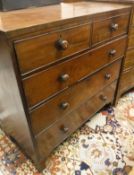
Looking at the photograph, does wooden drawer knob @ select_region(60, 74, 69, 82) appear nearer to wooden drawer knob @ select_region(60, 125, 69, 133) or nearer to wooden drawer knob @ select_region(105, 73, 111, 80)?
wooden drawer knob @ select_region(60, 125, 69, 133)

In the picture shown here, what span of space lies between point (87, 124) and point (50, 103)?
27.6 inches

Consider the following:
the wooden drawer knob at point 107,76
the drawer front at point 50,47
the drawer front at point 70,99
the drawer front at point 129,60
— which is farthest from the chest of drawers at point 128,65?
the drawer front at point 50,47

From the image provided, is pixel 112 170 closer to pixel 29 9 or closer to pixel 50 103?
pixel 50 103

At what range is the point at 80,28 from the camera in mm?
878

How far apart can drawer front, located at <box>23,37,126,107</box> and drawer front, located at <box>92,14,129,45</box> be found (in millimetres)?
65

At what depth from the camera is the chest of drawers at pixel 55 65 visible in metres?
0.70

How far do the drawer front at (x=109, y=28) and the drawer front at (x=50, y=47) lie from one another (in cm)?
8

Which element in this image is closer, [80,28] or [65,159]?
[80,28]

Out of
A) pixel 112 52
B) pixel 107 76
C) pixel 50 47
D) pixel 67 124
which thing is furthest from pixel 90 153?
pixel 50 47

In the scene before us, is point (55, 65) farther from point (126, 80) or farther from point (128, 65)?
point (126, 80)

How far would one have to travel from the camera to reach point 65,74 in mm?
928

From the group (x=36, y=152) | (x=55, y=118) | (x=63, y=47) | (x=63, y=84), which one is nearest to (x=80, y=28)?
(x=63, y=47)

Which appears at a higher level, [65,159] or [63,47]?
[63,47]

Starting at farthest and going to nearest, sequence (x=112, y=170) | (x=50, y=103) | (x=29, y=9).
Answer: (x=112, y=170), (x=29, y=9), (x=50, y=103)
